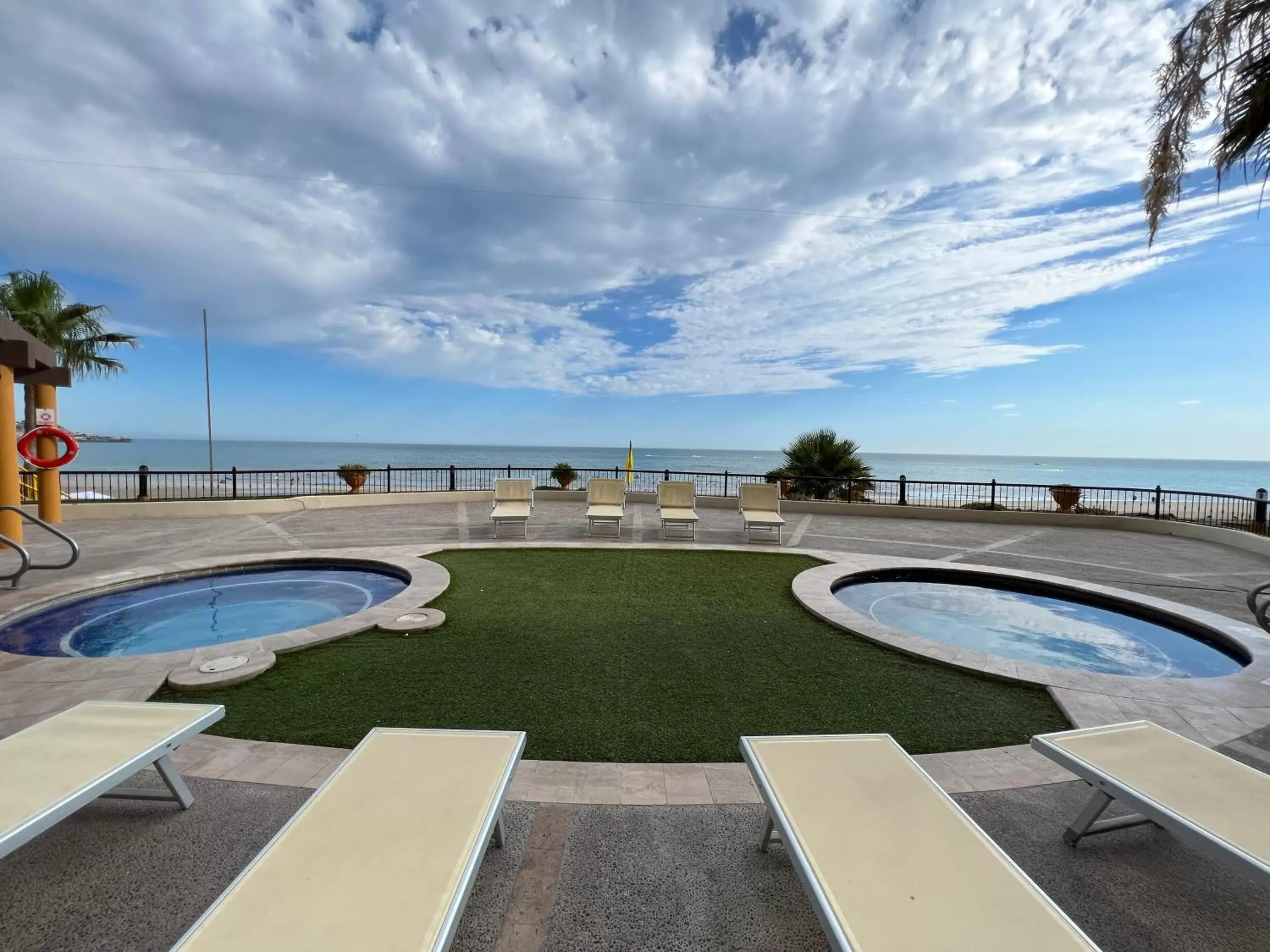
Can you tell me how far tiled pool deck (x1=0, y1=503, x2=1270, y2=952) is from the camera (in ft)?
6.30

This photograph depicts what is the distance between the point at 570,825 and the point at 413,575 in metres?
5.31

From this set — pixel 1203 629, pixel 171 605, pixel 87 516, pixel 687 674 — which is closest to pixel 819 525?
pixel 1203 629

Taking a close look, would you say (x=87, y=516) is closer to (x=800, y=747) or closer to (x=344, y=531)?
(x=344, y=531)

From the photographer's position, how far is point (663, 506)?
1111cm

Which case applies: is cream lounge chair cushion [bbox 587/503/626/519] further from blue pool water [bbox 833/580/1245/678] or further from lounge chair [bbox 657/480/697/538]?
blue pool water [bbox 833/580/1245/678]

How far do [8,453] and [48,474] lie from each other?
95.5 inches

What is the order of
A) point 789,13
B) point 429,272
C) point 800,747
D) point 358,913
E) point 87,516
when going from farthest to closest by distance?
point 429,272
point 87,516
point 789,13
point 800,747
point 358,913

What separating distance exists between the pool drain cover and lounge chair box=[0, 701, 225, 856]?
155cm

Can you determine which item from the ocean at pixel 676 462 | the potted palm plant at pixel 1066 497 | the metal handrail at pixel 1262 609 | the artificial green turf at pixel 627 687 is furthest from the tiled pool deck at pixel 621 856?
the ocean at pixel 676 462

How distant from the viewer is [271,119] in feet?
33.4

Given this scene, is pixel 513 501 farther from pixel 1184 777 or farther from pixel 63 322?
pixel 63 322

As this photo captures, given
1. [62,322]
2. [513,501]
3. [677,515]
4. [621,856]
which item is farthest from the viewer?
[62,322]

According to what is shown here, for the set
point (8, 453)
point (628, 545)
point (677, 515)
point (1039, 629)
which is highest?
point (8, 453)

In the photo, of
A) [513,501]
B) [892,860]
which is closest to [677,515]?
[513,501]
